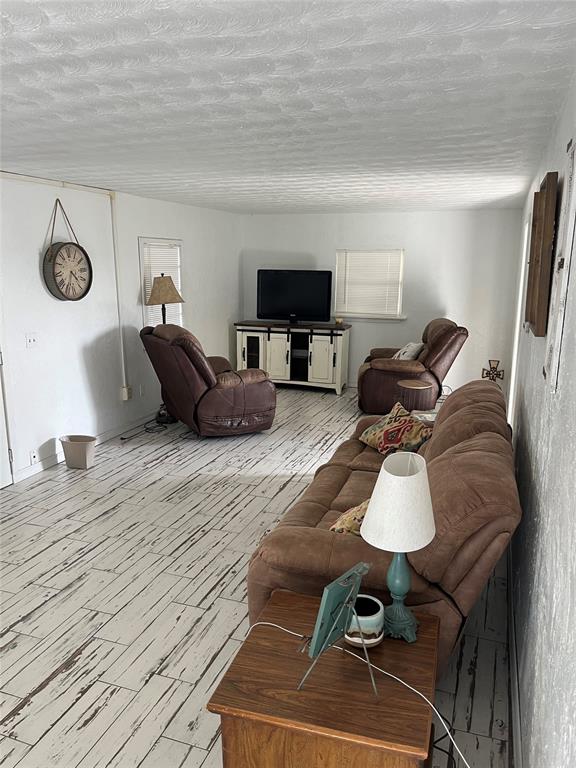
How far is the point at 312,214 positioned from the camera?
7516 mm

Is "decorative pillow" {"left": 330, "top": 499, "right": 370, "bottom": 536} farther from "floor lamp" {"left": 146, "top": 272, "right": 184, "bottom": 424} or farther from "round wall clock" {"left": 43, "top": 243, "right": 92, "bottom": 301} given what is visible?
"floor lamp" {"left": 146, "top": 272, "right": 184, "bottom": 424}

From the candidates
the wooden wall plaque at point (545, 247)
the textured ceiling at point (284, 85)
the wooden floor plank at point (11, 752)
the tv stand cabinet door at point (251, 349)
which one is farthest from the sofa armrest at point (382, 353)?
the wooden floor plank at point (11, 752)

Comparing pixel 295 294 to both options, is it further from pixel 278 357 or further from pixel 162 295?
pixel 162 295

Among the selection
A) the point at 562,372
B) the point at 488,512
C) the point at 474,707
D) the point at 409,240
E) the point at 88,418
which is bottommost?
the point at 474,707

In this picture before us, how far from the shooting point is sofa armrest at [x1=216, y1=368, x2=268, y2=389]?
535cm

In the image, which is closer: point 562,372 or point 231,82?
point 562,372

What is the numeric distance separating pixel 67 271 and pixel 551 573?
427 cm

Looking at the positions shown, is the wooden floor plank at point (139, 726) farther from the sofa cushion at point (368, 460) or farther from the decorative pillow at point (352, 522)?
the sofa cushion at point (368, 460)

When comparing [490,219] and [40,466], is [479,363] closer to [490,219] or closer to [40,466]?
[490,219]

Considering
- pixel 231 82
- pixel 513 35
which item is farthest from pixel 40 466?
pixel 513 35

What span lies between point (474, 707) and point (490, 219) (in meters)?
5.93

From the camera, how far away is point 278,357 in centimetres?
760

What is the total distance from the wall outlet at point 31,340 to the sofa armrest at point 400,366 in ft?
11.1

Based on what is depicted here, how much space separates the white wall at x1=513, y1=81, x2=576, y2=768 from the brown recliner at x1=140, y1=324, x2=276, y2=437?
3.30m
